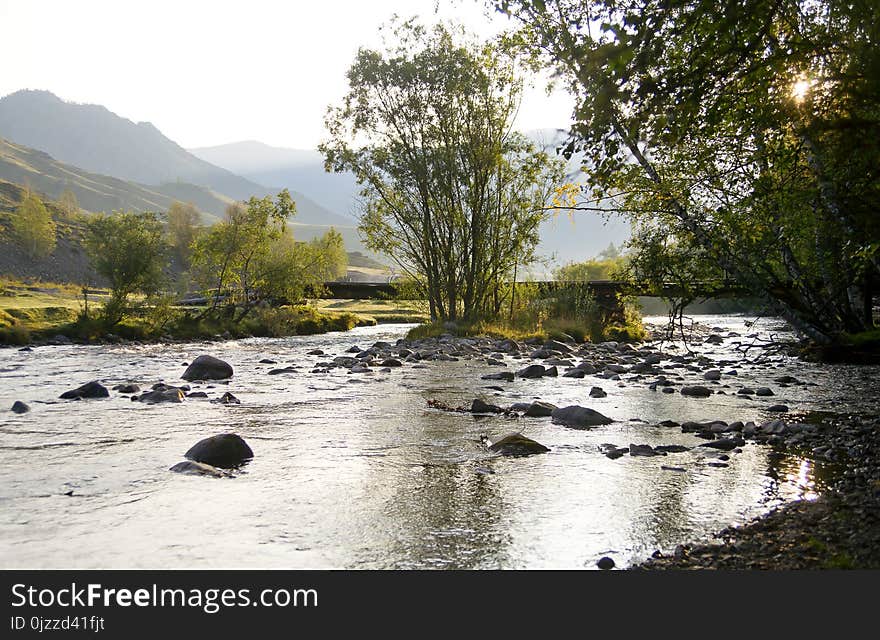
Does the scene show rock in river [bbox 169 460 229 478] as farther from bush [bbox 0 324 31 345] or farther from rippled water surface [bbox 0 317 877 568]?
bush [bbox 0 324 31 345]

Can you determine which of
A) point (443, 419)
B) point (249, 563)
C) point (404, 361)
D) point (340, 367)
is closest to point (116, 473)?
point (249, 563)

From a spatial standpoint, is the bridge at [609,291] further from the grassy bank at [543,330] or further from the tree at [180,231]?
the tree at [180,231]

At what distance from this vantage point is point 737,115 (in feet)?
30.5

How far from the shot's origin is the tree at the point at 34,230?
335 ft

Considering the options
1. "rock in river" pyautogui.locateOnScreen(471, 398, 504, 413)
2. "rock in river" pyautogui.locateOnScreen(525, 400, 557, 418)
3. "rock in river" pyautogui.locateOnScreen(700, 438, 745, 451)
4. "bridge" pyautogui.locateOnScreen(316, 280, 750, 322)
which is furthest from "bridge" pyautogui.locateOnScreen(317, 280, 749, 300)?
"rock in river" pyautogui.locateOnScreen(700, 438, 745, 451)

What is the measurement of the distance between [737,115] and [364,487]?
7.23 m

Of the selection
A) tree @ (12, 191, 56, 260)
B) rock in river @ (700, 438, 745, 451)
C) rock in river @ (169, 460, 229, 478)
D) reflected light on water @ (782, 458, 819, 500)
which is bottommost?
rock in river @ (169, 460, 229, 478)

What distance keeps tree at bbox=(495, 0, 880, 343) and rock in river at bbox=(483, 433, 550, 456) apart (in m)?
3.22

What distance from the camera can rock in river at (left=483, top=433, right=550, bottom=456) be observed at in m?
7.87

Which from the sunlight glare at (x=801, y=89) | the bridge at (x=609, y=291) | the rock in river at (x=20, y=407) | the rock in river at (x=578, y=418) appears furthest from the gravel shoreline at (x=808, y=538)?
the rock in river at (x=20, y=407)

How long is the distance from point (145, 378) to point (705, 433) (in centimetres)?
1261

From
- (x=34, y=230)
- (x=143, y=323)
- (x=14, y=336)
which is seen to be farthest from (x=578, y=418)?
(x=34, y=230)

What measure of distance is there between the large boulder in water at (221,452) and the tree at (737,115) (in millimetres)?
4832

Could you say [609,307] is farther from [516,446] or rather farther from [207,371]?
[516,446]
